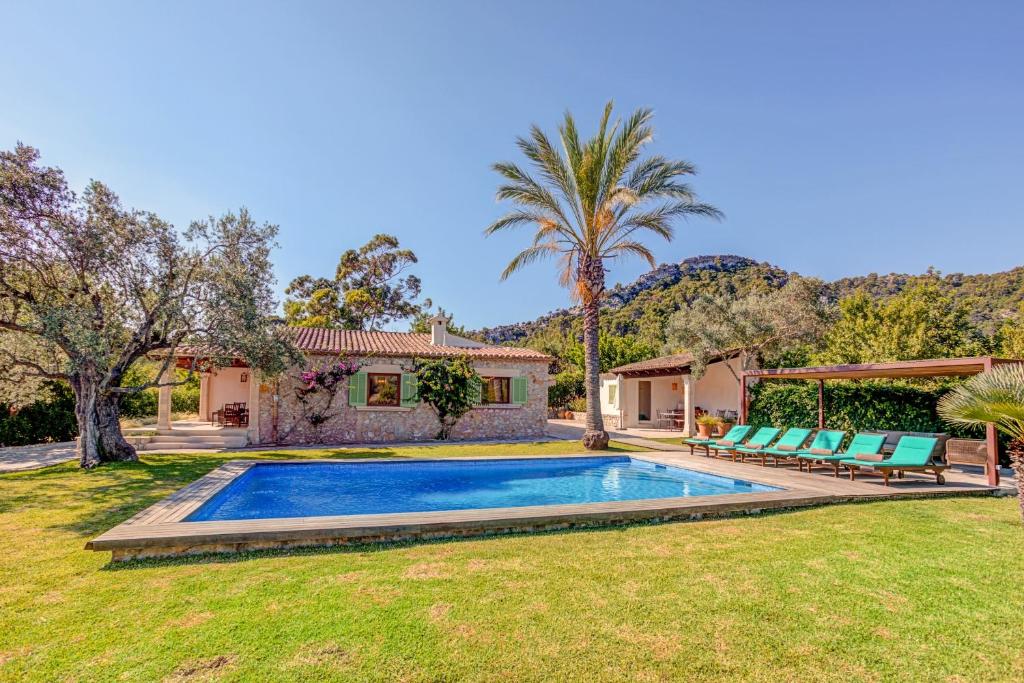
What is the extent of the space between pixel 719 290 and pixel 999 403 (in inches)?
1636

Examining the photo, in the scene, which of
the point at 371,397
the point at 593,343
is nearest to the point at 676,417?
the point at 593,343

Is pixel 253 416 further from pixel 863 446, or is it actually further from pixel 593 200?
pixel 863 446

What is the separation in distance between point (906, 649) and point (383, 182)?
18.6 m

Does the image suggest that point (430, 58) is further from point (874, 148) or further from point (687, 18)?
point (874, 148)

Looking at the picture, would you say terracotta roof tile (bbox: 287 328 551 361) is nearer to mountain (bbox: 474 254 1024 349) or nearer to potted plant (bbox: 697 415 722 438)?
potted plant (bbox: 697 415 722 438)

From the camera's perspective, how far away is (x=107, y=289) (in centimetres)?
1140

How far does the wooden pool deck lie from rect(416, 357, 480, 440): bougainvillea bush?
8.95 meters

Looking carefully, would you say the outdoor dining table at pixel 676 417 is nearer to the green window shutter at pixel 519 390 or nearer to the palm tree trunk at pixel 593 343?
the green window shutter at pixel 519 390

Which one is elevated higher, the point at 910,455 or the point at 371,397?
the point at 371,397

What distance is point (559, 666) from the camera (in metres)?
3.17

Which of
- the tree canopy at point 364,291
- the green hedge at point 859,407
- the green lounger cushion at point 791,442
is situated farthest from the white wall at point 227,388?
the green hedge at point 859,407

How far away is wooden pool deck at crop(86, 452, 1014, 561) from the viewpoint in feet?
17.6

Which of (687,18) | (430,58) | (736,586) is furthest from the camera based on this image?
(430,58)

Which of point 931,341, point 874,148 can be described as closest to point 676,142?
point 874,148
